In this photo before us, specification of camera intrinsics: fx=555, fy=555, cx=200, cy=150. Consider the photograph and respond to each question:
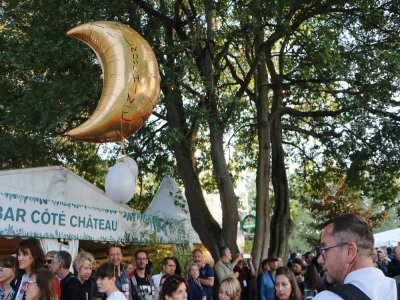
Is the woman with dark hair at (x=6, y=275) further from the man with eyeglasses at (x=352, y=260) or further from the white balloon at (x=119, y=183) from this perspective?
the man with eyeglasses at (x=352, y=260)

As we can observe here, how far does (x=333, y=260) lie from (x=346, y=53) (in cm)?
1051

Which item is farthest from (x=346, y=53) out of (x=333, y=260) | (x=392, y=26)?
(x=333, y=260)

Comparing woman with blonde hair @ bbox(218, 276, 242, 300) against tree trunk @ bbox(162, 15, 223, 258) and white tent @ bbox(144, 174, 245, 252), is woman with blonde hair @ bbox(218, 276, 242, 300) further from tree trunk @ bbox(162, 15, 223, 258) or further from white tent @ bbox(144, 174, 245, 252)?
white tent @ bbox(144, 174, 245, 252)

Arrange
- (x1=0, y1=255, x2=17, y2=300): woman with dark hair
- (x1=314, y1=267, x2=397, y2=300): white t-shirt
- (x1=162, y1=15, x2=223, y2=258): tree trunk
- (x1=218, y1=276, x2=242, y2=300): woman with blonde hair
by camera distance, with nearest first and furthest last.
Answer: (x1=314, y1=267, x2=397, y2=300): white t-shirt, (x1=218, y1=276, x2=242, y2=300): woman with blonde hair, (x1=0, y1=255, x2=17, y2=300): woman with dark hair, (x1=162, y1=15, x2=223, y2=258): tree trunk

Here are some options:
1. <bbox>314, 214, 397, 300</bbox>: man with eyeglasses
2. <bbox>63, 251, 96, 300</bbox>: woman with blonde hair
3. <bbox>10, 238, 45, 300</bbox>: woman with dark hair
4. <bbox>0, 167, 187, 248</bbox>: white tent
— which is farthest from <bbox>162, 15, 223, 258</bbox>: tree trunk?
<bbox>314, 214, 397, 300</bbox>: man with eyeglasses

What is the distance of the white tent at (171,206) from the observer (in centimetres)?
1327

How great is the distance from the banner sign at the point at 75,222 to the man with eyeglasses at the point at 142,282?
5.88 ft

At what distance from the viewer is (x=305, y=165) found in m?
18.0

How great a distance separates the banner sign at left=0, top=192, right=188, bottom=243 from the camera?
8.23 m

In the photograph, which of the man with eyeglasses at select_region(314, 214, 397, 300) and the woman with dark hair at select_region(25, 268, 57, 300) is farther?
the woman with dark hair at select_region(25, 268, 57, 300)

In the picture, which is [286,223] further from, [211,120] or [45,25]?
[45,25]

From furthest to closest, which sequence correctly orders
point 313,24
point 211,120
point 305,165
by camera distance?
point 305,165 < point 313,24 < point 211,120

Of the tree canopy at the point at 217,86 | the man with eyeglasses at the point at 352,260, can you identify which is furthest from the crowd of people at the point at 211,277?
the tree canopy at the point at 217,86

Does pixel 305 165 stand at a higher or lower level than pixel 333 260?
higher
